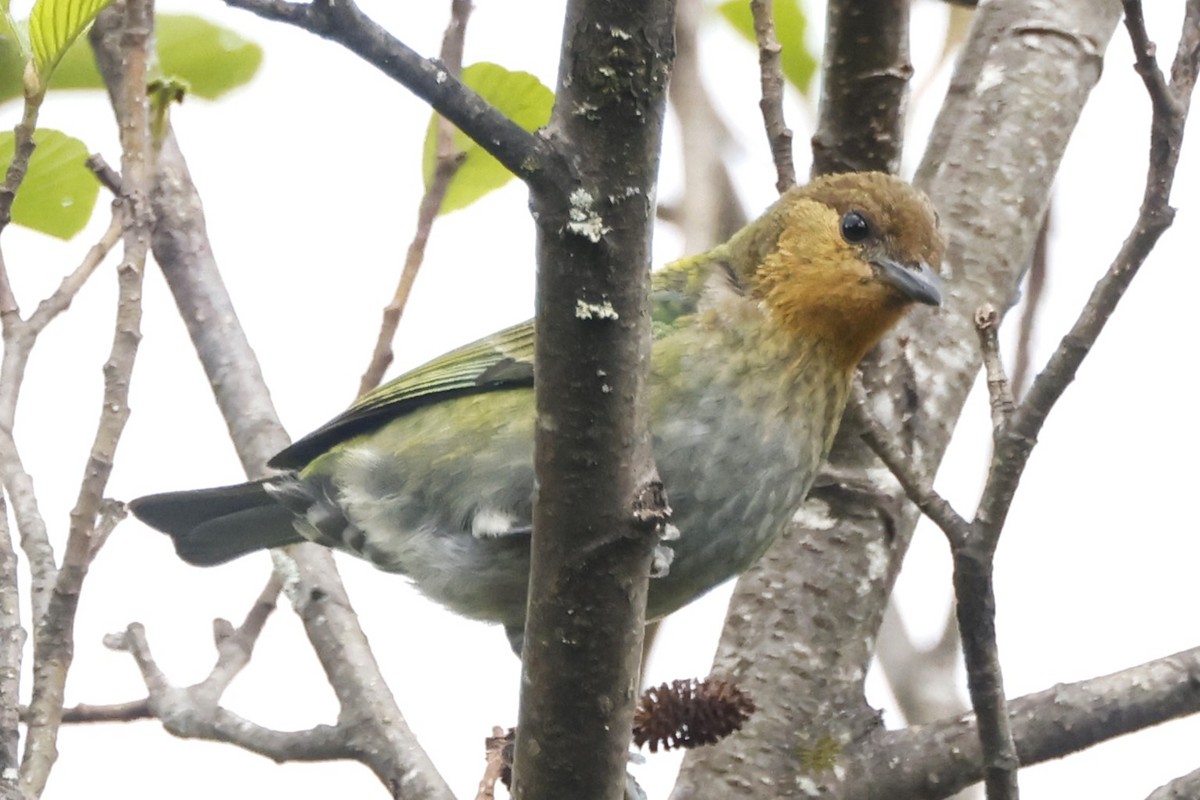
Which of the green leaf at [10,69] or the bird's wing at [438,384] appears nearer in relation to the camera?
the green leaf at [10,69]

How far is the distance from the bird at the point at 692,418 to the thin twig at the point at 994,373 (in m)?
0.89

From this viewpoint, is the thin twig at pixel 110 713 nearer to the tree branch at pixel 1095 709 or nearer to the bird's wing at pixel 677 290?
the bird's wing at pixel 677 290

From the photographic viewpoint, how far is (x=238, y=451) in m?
4.01

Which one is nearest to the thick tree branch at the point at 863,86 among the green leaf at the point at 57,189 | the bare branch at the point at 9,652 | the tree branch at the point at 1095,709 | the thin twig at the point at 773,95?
the thin twig at the point at 773,95

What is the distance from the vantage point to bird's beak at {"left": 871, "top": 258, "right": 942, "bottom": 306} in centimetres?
340

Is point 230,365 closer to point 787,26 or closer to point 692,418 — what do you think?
point 692,418

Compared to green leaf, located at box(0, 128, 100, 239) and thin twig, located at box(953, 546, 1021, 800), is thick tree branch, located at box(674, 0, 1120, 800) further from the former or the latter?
green leaf, located at box(0, 128, 100, 239)

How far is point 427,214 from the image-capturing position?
341 cm

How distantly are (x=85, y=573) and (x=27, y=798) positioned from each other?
0.37 m

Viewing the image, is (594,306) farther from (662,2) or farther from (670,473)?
(670,473)

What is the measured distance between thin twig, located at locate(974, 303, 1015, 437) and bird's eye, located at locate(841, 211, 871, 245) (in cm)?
117

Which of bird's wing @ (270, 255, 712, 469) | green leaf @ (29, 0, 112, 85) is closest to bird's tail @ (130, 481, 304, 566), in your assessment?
bird's wing @ (270, 255, 712, 469)

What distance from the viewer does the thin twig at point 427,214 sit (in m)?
3.24

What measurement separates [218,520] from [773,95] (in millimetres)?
1864
